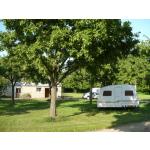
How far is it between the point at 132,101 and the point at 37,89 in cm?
4183

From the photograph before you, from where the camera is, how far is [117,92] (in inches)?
1325

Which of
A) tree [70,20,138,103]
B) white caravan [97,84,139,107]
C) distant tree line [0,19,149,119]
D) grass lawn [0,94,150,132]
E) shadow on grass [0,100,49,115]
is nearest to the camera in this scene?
grass lawn [0,94,150,132]

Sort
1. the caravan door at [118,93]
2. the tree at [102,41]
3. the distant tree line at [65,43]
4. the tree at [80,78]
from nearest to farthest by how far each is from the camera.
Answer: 1. the tree at [102,41]
2. the distant tree line at [65,43]
3. the caravan door at [118,93]
4. the tree at [80,78]

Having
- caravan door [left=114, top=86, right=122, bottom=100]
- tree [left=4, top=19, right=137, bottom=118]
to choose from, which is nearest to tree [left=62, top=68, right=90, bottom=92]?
caravan door [left=114, top=86, right=122, bottom=100]

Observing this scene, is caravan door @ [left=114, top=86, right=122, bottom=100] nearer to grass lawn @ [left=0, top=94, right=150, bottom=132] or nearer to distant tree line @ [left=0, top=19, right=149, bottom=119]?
grass lawn @ [left=0, top=94, right=150, bottom=132]

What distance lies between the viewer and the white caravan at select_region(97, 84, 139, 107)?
33188mm

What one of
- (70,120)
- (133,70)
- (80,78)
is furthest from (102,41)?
(80,78)

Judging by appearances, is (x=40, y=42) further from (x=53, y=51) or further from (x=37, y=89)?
(x=37, y=89)

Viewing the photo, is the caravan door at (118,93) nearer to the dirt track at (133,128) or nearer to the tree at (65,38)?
the tree at (65,38)

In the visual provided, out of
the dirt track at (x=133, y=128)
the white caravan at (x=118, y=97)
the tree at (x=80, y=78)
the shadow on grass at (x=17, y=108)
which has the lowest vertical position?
the dirt track at (x=133, y=128)

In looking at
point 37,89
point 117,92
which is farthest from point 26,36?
point 37,89

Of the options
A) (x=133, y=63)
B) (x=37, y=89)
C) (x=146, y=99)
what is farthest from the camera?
(x=37, y=89)

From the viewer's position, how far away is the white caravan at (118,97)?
33.2 m

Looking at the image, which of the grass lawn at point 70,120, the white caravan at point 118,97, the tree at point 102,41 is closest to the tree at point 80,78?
the white caravan at point 118,97
